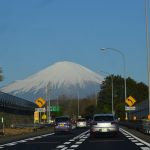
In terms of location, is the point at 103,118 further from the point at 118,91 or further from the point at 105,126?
the point at 118,91

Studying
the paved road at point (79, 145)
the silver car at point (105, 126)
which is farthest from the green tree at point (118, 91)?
the paved road at point (79, 145)

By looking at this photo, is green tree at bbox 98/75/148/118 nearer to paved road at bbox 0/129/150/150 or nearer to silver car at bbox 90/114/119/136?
silver car at bbox 90/114/119/136

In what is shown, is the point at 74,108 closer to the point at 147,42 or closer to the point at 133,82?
the point at 133,82

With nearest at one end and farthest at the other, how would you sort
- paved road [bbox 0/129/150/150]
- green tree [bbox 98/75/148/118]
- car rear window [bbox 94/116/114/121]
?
1. paved road [bbox 0/129/150/150]
2. car rear window [bbox 94/116/114/121]
3. green tree [bbox 98/75/148/118]

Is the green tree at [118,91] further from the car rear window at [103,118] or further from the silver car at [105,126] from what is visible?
the silver car at [105,126]

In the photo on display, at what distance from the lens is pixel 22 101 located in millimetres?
99375

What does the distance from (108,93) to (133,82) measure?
46.6 ft

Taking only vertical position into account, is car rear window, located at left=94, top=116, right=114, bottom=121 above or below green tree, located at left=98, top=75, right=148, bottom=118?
below

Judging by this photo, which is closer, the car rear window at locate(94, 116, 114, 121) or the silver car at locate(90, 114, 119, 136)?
the silver car at locate(90, 114, 119, 136)

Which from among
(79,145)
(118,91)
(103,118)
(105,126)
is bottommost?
(79,145)

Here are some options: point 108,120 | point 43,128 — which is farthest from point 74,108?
point 108,120

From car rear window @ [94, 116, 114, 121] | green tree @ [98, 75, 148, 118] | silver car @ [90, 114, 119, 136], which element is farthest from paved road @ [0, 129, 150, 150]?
green tree @ [98, 75, 148, 118]

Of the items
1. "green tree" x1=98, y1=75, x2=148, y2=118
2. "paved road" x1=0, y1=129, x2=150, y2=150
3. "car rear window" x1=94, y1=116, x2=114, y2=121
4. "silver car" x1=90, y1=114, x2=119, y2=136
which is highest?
"green tree" x1=98, y1=75, x2=148, y2=118

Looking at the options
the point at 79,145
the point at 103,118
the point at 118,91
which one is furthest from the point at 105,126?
the point at 118,91
